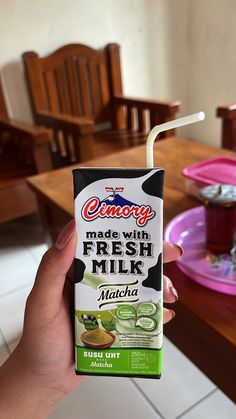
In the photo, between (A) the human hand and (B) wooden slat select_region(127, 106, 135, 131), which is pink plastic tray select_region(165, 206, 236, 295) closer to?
(A) the human hand

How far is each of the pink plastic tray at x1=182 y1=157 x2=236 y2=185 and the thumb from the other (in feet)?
1.77

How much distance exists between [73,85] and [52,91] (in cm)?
14

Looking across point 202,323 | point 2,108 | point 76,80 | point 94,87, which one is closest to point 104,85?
point 94,87

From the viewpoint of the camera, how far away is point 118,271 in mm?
404

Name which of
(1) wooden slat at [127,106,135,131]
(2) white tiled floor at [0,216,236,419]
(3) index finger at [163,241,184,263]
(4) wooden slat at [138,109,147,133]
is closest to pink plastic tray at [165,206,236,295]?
(3) index finger at [163,241,184,263]

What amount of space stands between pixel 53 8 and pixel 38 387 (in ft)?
6.24

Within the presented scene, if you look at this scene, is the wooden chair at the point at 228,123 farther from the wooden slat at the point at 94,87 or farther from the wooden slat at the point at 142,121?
the wooden slat at the point at 94,87

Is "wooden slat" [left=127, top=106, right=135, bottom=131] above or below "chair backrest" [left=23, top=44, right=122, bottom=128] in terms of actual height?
below

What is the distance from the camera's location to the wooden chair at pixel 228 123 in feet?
4.84

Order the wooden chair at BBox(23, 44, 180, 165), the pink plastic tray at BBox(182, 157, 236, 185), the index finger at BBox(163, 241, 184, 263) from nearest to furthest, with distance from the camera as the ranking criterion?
the index finger at BBox(163, 241, 184, 263)
the pink plastic tray at BBox(182, 157, 236, 185)
the wooden chair at BBox(23, 44, 180, 165)

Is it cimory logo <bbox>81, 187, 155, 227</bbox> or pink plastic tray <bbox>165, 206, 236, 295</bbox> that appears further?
pink plastic tray <bbox>165, 206, 236, 295</bbox>

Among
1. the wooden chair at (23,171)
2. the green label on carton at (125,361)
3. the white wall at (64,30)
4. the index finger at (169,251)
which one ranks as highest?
the white wall at (64,30)

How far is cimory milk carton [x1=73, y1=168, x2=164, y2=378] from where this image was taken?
38 centimetres

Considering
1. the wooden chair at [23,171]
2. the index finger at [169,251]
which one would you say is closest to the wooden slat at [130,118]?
the wooden chair at [23,171]
